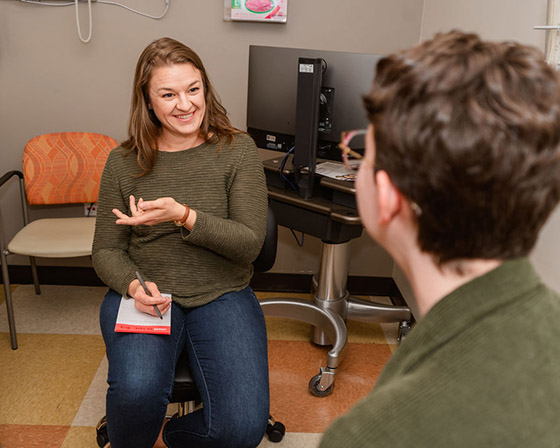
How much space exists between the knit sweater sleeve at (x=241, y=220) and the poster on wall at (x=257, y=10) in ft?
3.25

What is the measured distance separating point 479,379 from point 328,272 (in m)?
1.68

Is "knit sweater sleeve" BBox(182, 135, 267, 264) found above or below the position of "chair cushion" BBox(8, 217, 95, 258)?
above

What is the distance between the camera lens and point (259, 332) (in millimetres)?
1456

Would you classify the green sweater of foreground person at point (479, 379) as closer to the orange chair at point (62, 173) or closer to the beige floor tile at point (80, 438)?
the beige floor tile at point (80, 438)

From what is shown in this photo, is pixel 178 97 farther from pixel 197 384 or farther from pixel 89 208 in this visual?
pixel 89 208

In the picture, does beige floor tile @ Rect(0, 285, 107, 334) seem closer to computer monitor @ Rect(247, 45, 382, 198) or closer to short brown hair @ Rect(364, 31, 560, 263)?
computer monitor @ Rect(247, 45, 382, 198)

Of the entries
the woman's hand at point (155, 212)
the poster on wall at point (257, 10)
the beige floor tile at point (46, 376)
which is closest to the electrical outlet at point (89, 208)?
the beige floor tile at point (46, 376)

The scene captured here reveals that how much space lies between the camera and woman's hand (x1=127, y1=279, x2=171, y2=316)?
1409 mm

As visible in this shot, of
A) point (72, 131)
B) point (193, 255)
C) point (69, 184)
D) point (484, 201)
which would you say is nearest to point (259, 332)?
point (193, 255)

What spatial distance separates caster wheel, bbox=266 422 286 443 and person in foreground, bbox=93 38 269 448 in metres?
0.46

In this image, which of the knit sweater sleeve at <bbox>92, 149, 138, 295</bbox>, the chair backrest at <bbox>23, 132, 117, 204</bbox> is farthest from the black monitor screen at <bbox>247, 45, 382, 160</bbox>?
the chair backrest at <bbox>23, 132, 117, 204</bbox>

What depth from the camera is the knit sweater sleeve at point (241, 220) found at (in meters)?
1.44

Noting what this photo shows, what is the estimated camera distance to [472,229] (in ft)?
2.00

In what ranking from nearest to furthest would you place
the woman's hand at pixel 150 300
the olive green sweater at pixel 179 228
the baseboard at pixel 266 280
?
→ the woman's hand at pixel 150 300
the olive green sweater at pixel 179 228
the baseboard at pixel 266 280
